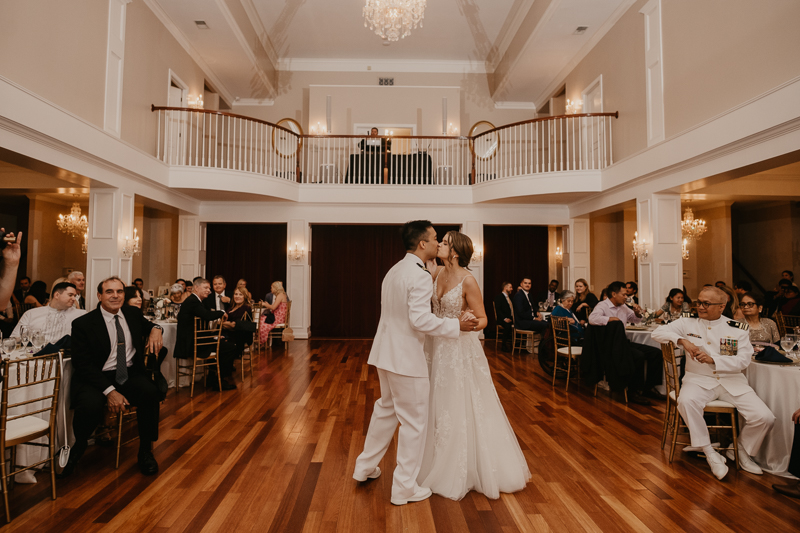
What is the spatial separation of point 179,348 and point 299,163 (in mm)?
5931

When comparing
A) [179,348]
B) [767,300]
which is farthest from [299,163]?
[767,300]

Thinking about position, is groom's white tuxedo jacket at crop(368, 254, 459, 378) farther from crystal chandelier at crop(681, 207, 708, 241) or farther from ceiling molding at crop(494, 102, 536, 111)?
ceiling molding at crop(494, 102, 536, 111)

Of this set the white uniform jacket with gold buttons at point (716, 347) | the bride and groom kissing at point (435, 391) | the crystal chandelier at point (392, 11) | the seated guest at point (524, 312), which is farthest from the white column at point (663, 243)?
the bride and groom kissing at point (435, 391)

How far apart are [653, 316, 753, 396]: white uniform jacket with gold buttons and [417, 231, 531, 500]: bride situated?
5.51 feet

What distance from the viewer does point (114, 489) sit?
9.81 feet

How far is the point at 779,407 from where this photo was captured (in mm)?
3348

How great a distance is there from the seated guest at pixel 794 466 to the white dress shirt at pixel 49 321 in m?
5.88

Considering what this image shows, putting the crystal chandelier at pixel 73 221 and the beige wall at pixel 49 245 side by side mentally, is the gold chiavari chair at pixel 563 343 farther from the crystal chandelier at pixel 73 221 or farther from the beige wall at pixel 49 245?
the beige wall at pixel 49 245

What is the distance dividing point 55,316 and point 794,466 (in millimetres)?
6096

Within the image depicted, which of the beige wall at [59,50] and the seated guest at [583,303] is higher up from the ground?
the beige wall at [59,50]

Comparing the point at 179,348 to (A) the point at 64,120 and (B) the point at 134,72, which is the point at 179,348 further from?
(B) the point at 134,72

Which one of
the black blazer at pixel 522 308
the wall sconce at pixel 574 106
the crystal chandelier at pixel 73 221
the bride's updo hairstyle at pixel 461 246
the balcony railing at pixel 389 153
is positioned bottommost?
the black blazer at pixel 522 308

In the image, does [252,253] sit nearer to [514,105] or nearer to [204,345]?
[204,345]

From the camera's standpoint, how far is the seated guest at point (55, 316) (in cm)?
405
